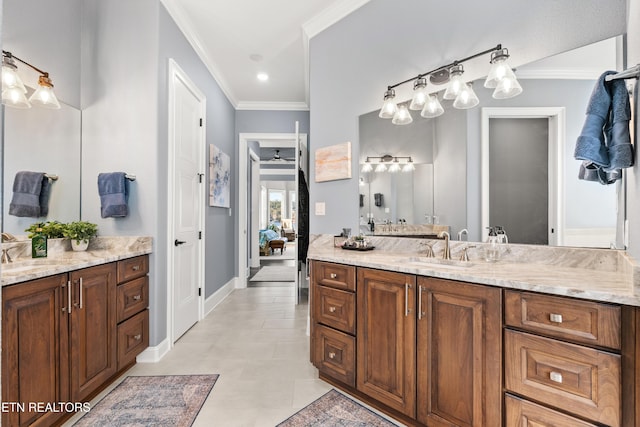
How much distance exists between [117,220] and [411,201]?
2256mm

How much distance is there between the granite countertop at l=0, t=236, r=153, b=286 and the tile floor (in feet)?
2.86

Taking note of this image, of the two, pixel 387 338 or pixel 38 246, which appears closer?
pixel 387 338

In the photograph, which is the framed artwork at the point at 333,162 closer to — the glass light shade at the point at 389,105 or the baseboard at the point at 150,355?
the glass light shade at the point at 389,105

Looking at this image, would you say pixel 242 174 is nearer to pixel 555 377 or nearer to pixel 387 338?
pixel 387 338

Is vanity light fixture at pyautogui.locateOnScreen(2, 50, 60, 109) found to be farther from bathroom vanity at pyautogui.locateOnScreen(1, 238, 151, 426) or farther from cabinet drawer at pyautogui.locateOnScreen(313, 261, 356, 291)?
cabinet drawer at pyautogui.locateOnScreen(313, 261, 356, 291)

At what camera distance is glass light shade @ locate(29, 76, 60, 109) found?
2.06 metres

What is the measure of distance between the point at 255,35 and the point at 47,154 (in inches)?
81.5

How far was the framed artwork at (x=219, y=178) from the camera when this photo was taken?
3699 mm

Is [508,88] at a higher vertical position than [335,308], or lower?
higher

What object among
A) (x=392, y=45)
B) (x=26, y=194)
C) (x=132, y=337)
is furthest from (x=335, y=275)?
(x=26, y=194)

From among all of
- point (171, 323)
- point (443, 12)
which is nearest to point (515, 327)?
point (443, 12)

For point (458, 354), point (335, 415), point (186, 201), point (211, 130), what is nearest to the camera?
point (458, 354)

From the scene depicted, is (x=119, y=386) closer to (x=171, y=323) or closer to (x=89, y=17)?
(x=171, y=323)

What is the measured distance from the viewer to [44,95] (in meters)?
2.09
